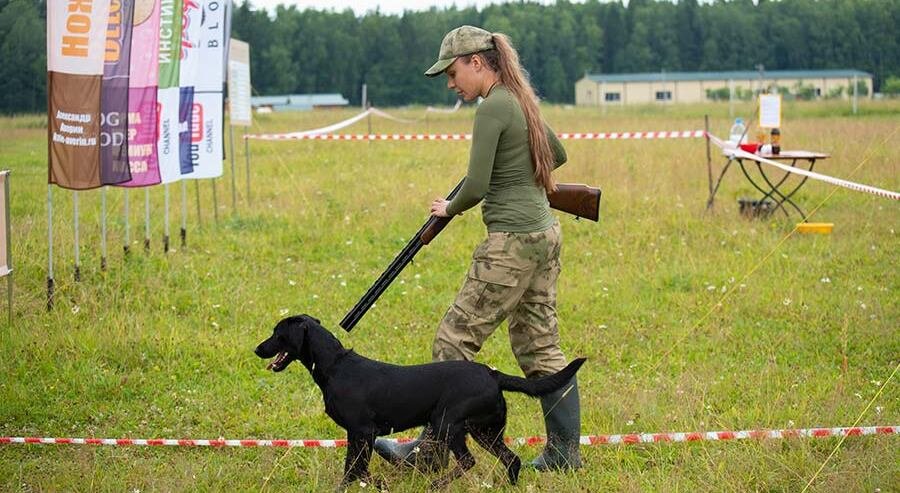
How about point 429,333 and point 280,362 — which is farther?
point 429,333

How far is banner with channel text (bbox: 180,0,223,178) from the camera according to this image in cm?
949

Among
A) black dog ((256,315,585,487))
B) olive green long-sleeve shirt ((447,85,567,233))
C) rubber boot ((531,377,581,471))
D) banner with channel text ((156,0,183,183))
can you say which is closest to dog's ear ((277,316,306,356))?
black dog ((256,315,585,487))

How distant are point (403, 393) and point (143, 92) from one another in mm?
5006

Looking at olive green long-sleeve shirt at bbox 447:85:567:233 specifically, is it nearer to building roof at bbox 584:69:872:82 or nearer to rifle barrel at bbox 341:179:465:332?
rifle barrel at bbox 341:179:465:332

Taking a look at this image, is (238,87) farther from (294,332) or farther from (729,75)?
(729,75)

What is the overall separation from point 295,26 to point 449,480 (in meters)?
88.2

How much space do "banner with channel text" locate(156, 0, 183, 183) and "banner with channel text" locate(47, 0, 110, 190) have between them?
953mm

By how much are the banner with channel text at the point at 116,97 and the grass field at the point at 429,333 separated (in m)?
0.92

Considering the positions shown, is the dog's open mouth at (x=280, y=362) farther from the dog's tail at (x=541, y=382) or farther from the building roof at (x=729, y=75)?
the building roof at (x=729, y=75)

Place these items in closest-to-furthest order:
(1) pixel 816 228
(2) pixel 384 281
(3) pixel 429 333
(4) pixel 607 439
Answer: (2) pixel 384 281, (4) pixel 607 439, (3) pixel 429 333, (1) pixel 816 228

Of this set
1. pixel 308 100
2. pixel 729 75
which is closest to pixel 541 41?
pixel 729 75

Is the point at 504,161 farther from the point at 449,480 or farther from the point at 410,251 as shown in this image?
the point at 449,480

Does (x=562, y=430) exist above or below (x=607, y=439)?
above

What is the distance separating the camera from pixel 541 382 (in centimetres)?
446
